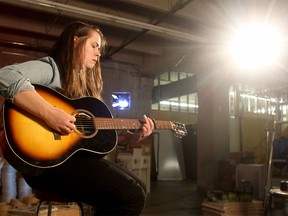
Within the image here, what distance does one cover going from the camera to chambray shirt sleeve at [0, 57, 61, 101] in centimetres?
116

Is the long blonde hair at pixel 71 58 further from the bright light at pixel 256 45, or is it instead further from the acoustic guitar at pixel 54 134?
the bright light at pixel 256 45

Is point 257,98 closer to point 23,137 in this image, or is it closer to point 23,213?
point 23,213

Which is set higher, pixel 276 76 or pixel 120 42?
pixel 120 42

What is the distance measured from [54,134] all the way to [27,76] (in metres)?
0.26

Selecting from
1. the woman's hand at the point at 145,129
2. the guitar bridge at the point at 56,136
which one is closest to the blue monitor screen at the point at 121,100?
the woman's hand at the point at 145,129

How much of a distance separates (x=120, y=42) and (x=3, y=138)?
544 cm

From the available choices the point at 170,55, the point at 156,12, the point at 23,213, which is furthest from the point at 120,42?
the point at 23,213

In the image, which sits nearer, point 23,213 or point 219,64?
point 23,213

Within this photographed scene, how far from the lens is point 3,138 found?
1.20m

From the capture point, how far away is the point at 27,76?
4.01 ft

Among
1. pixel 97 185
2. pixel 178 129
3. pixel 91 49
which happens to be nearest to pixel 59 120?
pixel 97 185

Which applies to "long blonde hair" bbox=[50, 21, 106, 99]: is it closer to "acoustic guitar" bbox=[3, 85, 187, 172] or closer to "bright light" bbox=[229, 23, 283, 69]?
"acoustic guitar" bbox=[3, 85, 187, 172]

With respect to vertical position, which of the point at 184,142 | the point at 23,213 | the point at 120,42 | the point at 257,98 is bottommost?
the point at 23,213

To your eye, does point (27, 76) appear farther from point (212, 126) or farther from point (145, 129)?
point (212, 126)
